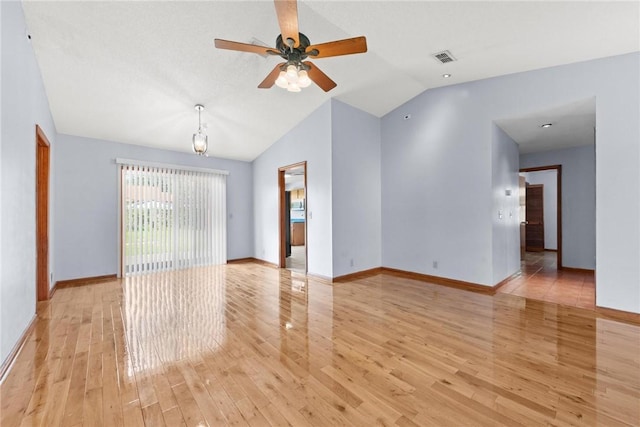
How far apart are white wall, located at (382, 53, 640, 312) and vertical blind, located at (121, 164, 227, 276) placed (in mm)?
3899

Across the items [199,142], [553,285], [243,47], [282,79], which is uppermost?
[243,47]

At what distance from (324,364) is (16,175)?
321 centimetres

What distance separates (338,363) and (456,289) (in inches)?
115

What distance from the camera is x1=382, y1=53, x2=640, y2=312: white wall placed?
10.2 feet

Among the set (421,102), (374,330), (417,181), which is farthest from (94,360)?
(421,102)

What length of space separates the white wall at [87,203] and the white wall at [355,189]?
3119 millimetres

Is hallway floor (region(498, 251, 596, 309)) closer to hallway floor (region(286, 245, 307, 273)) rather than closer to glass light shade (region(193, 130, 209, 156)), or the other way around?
hallway floor (region(286, 245, 307, 273))

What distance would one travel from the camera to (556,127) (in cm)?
436

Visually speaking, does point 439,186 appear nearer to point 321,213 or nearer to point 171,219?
point 321,213

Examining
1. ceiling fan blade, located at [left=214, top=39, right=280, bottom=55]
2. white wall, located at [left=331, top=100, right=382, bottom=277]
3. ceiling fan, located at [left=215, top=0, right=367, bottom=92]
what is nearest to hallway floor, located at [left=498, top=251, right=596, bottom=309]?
white wall, located at [left=331, top=100, right=382, bottom=277]

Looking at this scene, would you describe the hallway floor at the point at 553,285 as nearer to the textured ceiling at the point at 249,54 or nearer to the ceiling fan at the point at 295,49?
the textured ceiling at the point at 249,54

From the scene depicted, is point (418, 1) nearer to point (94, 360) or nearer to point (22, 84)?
point (22, 84)

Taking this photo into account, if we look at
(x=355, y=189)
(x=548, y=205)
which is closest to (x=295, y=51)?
(x=355, y=189)

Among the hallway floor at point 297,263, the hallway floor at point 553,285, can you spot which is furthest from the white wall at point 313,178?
the hallway floor at point 553,285
